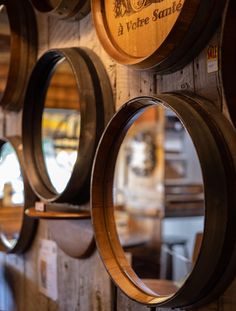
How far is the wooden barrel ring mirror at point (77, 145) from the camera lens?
1417 mm

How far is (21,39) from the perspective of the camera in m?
2.00

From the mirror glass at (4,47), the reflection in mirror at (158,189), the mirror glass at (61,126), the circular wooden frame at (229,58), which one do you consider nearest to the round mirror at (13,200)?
the mirror glass at (61,126)

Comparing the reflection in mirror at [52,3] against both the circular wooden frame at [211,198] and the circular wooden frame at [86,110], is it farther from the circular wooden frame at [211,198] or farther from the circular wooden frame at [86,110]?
the circular wooden frame at [211,198]

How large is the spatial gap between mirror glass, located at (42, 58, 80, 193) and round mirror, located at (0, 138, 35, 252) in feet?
0.52

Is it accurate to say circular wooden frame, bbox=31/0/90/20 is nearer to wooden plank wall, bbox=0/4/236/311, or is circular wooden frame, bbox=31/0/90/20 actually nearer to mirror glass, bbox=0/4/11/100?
wooden plank wall, bbox=0/4/236/311

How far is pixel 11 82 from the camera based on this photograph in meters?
2.03

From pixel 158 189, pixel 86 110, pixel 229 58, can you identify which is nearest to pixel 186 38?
pixel 229 58

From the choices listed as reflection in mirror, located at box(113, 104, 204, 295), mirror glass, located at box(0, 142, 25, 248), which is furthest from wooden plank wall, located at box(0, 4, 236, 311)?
reflection in mirror, located at box(113, 104, 204, 295)

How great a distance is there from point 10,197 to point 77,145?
120 centimetres

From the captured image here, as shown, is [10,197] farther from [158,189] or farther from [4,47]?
[158,189]

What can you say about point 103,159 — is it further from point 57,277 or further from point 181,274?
point 181,274

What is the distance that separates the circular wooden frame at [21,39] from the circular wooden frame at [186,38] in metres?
0.98

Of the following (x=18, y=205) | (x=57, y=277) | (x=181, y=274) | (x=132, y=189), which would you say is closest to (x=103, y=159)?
(x=57, y=277)

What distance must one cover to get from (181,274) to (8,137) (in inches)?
55.1
